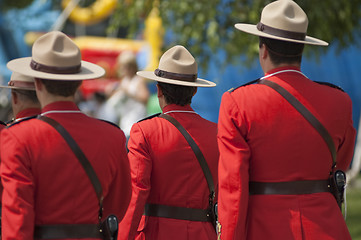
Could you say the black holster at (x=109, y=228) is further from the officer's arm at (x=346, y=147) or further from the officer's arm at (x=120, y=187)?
the officer's arm at (x=346, y=147)

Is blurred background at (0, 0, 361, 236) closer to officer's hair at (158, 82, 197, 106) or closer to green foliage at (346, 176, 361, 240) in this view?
green foliage at (346, 176, 361, 240)

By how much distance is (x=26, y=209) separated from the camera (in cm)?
314

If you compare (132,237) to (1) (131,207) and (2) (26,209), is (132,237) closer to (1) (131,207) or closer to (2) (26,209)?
(1) (131,207)

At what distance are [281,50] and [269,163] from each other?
0.63m

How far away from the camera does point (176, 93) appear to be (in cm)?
451

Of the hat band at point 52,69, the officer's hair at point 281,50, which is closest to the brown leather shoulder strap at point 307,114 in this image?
the officer's hair at point 281,50

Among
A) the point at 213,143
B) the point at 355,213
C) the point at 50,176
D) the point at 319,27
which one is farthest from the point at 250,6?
the point at 50,176

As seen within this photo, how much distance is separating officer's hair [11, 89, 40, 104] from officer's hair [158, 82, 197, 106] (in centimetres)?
87

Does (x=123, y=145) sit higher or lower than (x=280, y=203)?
higher

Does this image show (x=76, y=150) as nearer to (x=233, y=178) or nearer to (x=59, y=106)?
(x=59, y=106)

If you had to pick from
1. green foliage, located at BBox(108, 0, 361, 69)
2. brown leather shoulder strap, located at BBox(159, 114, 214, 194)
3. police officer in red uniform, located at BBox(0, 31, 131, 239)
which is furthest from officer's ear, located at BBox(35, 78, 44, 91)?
green foliage, located at BBox(108, 0, 361, 69)

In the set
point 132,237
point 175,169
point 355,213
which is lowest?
point 355,213

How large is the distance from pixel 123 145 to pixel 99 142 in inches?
7.5

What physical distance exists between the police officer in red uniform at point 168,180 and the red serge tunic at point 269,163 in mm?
574
